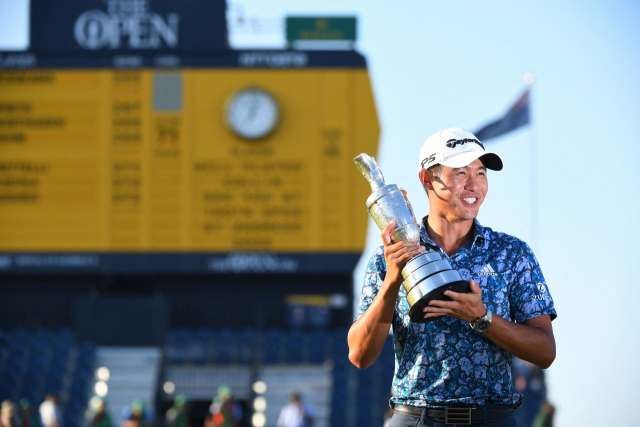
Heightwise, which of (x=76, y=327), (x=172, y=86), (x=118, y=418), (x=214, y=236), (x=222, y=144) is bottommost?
(x=118, y=418)

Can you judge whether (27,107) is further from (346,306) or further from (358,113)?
(346,306)

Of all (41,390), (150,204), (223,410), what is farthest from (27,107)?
(223,410)

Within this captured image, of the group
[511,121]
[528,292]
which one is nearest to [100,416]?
[511,121]

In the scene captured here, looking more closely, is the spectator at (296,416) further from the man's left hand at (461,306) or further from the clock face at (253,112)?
the man's left hand at (461,306)

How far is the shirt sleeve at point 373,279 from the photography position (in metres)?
2.41

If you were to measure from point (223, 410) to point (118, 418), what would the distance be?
2917mm

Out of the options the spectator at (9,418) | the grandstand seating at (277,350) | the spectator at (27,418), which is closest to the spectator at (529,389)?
the grandstand seating at (277,350)

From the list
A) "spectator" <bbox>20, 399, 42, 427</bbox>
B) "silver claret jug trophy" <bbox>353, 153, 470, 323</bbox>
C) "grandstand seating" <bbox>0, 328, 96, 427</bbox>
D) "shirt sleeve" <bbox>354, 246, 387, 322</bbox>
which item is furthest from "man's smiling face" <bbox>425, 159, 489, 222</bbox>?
"grandstand seating" <bbox>0, 328, 96, 427</bbox>

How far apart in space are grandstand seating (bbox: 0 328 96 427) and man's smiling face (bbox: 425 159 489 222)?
446 inches

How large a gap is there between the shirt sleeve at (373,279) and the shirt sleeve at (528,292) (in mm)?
395

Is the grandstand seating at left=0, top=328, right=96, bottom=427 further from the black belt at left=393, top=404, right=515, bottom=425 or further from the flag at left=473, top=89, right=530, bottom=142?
the black belt at left=393, top=404, right=515, bottom=425

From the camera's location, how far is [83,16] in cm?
1242

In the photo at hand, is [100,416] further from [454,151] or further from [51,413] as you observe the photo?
[454,151]

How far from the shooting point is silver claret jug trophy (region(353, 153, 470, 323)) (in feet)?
6.91
